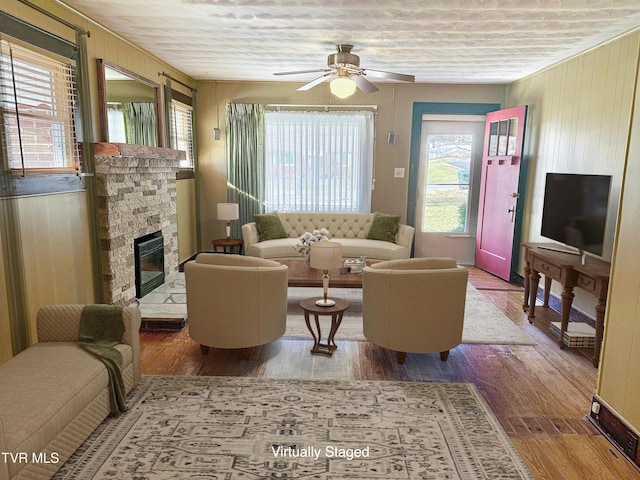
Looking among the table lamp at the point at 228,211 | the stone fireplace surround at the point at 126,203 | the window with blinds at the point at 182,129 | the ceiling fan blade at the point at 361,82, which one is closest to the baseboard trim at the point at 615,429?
the ceiling fan blade at the point at 361,82

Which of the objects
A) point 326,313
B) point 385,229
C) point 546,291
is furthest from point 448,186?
point 326,313

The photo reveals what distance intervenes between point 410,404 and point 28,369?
7.35 feet

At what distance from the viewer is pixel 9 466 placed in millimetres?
1859

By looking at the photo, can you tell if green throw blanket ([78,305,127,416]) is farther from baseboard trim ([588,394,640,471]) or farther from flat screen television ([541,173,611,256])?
flat screen television ([541,173,611,256])

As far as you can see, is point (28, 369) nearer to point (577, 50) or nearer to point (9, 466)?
point (9, 466)

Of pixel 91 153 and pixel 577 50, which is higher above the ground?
pixel 577 50

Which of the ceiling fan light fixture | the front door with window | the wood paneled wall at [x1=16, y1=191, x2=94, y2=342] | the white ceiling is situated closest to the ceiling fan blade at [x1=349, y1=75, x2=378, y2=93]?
A: the ceiling fan light fixture

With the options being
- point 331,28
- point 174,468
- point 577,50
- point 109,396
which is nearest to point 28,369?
point 109,396

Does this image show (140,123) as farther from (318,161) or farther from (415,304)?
(415,304)

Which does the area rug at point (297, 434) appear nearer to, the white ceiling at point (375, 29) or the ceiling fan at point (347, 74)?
the ceiling fan at point (347, 74)

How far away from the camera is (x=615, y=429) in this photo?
2539mm

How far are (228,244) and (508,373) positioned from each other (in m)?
4.01

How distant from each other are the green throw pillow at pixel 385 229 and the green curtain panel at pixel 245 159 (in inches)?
68.8

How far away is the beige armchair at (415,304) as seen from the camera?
125 inches
